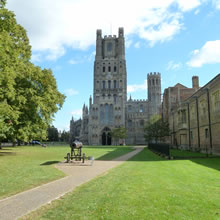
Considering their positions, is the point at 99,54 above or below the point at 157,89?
above

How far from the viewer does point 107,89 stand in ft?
286

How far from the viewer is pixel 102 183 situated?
8.21 meters

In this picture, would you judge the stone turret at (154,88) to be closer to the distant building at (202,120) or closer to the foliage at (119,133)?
the foliage at (119,133)

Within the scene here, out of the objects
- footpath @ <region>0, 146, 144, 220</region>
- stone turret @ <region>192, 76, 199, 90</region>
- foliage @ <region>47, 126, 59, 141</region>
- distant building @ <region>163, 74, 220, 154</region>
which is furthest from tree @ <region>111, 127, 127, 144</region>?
footpath @ <region>0, 146, 144, 220</region>

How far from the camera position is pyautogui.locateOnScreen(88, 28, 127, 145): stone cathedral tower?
257 ft

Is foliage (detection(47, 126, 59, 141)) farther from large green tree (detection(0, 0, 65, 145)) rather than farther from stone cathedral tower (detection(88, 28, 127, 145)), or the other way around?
large green tree (detection(0, 0, 65, 145))

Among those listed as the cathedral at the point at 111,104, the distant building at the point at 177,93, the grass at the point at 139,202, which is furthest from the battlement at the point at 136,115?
the grass at the point at 139,202

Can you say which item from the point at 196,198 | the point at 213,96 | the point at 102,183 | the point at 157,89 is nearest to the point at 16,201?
the point at 102,183

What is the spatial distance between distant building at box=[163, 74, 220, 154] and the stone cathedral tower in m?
43.9

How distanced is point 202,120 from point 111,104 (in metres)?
57.2

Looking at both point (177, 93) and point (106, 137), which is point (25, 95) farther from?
point (106, 137)

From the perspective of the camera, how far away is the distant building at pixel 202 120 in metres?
20.9

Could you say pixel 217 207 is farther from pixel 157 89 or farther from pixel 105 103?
pixel 157 89

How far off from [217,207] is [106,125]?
73798 millimetres
